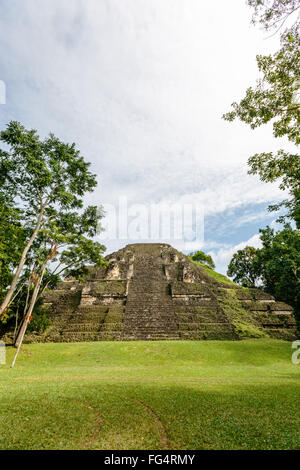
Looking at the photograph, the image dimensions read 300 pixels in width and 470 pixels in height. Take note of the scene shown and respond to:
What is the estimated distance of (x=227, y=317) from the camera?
1573cm

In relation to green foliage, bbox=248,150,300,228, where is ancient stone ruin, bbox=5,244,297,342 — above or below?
below

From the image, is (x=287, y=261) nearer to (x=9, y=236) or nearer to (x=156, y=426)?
(x=156, y=426)

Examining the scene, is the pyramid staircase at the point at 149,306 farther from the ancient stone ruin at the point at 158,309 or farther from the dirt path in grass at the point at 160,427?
the dirt path in grass at the point at 160,427

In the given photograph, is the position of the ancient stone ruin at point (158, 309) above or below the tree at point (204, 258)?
below

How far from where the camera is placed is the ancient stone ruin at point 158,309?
1418 cm

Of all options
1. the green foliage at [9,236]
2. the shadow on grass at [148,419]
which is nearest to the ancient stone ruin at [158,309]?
the green foliage at [9,236]

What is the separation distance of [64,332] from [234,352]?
34.4 feet

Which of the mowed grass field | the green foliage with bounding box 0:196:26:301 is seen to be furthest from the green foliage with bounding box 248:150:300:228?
the green foliage with bounding box 0:196:26:301

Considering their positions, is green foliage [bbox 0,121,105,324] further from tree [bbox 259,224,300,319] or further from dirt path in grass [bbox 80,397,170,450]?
tree [bbox 259,224,300,319]

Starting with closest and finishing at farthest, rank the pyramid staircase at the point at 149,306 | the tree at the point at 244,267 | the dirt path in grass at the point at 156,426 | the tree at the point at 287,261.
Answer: the dirt path in grass at the point at 156,426 → the pyramid staircase at the point at 149,306 → the tree at the point at 287,261 → the tree at the point at 244,267

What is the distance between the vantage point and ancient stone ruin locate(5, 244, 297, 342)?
14180mm
